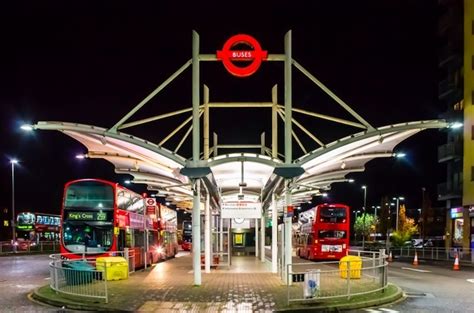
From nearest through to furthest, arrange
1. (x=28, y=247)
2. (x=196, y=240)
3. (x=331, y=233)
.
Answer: (x=196, y=240) → (x=331, y=233) → (x=28, y=247)

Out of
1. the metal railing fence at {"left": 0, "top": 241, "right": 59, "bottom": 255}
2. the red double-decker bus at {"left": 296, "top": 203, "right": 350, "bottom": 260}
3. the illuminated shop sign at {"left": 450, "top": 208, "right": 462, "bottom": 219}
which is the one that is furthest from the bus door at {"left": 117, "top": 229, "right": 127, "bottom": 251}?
the illuminated shop sign at {"left": 450, "top": 208, "right": 462, "bottom": 219}

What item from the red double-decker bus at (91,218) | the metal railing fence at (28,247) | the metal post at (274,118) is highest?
the metal post at (274,118)

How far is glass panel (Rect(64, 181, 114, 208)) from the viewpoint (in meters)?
21.9

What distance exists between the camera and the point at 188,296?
1505 cm

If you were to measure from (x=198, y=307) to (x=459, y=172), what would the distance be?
4174cm

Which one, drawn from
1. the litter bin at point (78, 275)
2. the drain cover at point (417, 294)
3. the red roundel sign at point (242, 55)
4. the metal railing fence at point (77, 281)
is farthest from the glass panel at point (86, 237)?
the drain cover at point (417, 294)

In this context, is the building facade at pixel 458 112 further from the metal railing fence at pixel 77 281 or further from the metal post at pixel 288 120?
the metal railing fence at pixel 77 281

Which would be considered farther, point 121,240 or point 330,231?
point 330,231

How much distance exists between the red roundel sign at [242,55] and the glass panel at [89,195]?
25.8ft

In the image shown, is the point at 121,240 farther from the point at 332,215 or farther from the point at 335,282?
the point at 332,215

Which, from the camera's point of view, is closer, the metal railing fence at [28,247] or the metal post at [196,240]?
the metal post at [196,240]

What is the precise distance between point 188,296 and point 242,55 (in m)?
7.38

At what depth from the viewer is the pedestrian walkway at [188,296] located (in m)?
13.2

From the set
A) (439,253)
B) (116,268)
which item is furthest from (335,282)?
(439,253)
